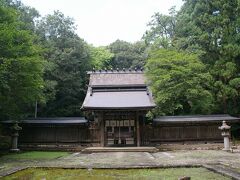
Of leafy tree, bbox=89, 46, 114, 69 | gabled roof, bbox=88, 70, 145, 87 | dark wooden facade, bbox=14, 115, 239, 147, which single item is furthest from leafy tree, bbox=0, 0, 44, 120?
leafy tree, bbox=89, 46, 114, 69

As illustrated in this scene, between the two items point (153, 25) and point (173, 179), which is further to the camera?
point (153, 25)

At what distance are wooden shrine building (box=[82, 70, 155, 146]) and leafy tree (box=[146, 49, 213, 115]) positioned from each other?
4.62 ft

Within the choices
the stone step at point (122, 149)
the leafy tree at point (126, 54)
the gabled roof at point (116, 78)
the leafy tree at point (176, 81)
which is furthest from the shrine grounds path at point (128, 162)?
the leafy tree at point (126, 54)

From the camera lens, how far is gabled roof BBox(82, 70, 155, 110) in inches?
887

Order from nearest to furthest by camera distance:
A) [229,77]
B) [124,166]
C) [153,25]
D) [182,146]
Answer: [124,166], [182,146], [229,77], [153,25]

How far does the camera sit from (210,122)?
24297 millimetres

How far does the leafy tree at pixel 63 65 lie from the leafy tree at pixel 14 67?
14014 millimetres

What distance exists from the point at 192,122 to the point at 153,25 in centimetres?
1602

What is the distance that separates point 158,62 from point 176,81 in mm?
2497

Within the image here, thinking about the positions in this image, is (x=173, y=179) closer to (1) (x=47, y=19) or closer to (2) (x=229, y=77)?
(2) (x=229, y=77)

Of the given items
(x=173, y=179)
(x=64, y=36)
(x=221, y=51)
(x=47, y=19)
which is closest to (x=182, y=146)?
(x=221, y=51)

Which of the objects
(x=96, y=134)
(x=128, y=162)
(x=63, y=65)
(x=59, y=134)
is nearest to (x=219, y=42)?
(x=96, y=134)

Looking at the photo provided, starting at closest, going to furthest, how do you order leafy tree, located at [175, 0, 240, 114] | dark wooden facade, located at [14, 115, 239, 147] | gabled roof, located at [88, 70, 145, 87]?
dark wooden facade, located at [14, 115, 239, 147] → leafy tree, located at [175, 0, 240, 114] → gabled roof, located at [88, 70, 145, 87]

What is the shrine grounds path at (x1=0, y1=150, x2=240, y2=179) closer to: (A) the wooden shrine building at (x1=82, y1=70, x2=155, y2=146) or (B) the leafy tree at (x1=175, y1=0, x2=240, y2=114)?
(A) the wooden shrine building at (x1=82, y1=70, x2=155, y2=146)
